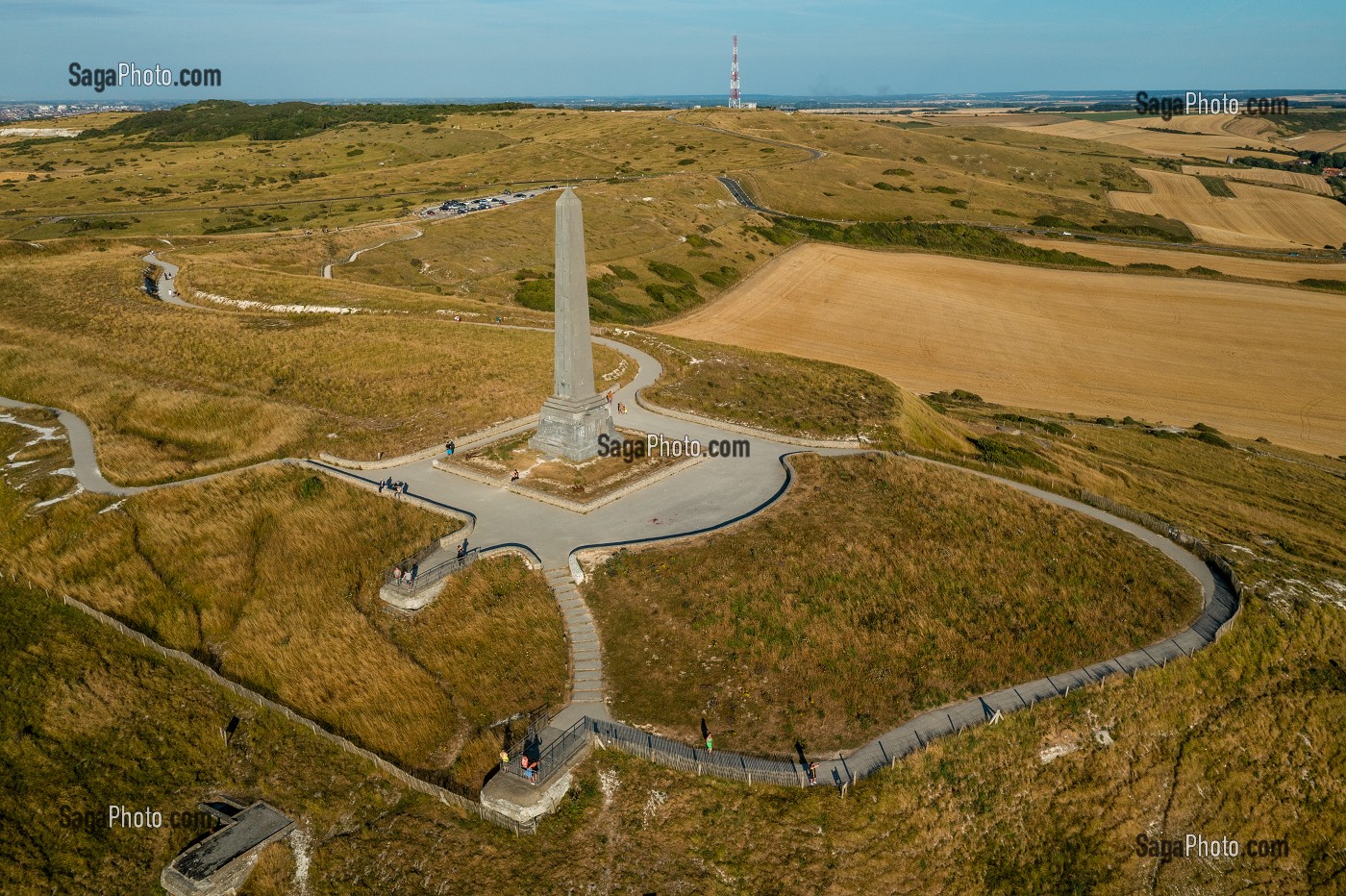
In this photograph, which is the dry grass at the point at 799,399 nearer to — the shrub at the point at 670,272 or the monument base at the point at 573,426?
the monument base at the point at 573,426

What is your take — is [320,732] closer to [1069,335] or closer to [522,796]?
[522,796]

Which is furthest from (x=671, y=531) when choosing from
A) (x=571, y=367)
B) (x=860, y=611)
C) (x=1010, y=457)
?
(x=1010, y=457)

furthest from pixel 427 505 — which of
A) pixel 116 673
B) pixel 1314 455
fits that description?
pixel 1314 455

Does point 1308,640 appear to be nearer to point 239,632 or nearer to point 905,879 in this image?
point 905,879

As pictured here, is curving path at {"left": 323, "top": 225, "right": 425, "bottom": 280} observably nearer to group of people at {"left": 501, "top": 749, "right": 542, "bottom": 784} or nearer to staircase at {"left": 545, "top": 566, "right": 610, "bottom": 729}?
staircase at {"left": 545, "top": 566, "right": 610, "bottom": 729}

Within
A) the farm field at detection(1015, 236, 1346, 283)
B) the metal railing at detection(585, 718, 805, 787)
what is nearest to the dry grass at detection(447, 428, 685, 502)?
the metal railing at detection(585, 718, 805, 787)
